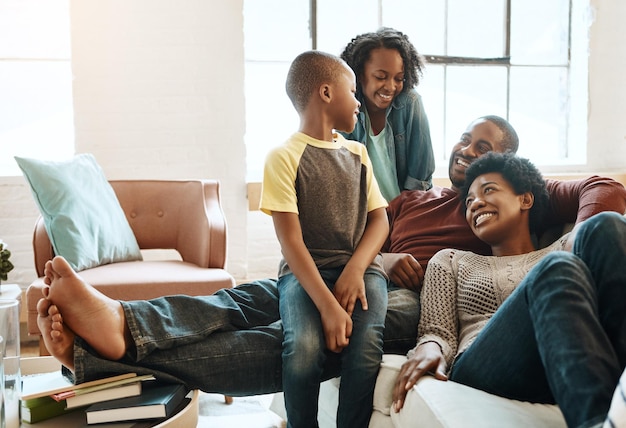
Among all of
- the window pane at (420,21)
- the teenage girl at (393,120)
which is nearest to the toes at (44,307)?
the teenage girl at (393,120)

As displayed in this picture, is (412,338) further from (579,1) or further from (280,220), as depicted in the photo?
(579,1)

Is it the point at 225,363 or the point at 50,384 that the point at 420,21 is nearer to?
the point at 225,363

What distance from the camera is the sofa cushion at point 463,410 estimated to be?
1.38m

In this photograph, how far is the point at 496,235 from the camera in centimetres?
198

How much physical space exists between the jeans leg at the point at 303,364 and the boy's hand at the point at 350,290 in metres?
0.07

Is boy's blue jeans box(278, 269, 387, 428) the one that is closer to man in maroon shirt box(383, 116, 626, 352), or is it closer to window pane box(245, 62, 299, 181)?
man in maroon shirt box(383, 116, 626, 352)

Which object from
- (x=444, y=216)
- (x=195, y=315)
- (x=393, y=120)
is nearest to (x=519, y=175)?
A: (x=444, y=216)

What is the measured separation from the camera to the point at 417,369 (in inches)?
65.1

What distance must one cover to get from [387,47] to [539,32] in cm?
235

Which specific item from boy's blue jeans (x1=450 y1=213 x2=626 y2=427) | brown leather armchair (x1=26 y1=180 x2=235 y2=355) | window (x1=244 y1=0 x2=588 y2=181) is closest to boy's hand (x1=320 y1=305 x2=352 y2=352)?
boy's blue jeans (x1=450 y1=213 x2=626 y2=427)

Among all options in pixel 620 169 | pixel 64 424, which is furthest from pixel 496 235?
pixel 620 169

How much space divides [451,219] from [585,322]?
995 millimetres

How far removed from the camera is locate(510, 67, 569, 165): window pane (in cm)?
460

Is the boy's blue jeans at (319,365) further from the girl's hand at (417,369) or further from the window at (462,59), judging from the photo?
the window at (462,59)
